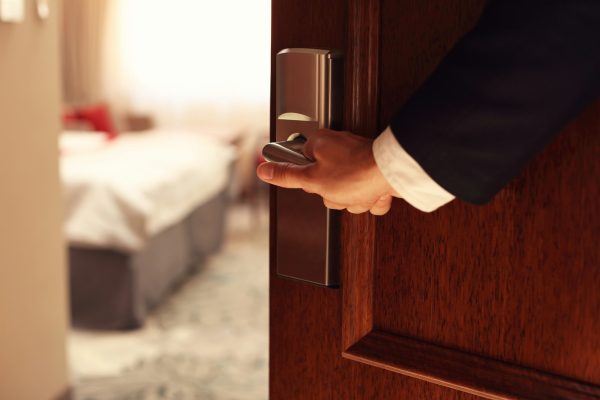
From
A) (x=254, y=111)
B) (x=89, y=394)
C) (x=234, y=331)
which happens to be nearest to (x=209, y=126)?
(x=254, y=111)

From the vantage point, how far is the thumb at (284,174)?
0.65m

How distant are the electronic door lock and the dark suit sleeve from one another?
0.13 metres

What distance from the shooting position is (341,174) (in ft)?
2.05

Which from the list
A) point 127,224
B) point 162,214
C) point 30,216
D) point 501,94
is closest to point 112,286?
point 127,224

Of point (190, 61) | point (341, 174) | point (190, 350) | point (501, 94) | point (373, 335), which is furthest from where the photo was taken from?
point (190, 61)

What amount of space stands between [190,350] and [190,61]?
4.02 metres

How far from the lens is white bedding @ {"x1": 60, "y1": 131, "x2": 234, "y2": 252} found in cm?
332

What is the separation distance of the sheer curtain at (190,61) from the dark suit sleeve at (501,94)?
6.01m

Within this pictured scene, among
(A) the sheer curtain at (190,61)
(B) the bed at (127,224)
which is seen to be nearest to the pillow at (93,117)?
(A) the sheer curtain at (190,61)

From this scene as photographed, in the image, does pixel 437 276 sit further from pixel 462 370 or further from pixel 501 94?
pixel 501 94

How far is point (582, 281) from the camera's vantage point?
60cm

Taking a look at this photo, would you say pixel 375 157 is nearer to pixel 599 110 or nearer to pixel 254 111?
pixel 599 110

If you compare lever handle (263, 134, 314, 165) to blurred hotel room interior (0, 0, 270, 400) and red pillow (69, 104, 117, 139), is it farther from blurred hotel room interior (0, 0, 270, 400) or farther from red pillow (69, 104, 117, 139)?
red pillow (69, 104, 117, 139)

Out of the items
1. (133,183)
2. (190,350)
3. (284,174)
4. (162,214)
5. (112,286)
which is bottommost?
(190,350)
